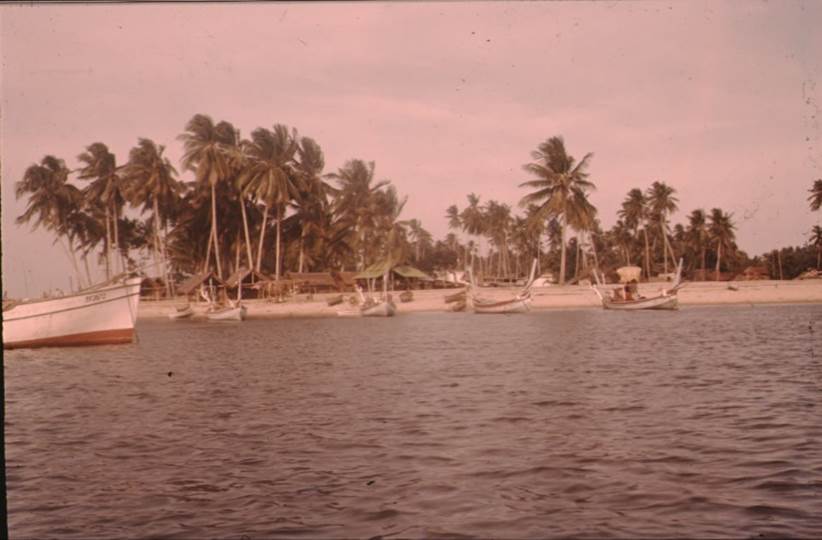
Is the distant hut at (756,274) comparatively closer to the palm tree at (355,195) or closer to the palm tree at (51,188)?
the palm tree at (355,195)

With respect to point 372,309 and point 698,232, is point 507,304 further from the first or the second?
point 698,232

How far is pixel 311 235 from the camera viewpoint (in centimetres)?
8769

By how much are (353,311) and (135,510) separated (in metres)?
57.8

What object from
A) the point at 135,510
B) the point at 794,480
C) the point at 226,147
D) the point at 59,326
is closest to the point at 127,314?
the point at 59,326

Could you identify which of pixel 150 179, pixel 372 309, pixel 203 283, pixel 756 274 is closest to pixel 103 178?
pixel 150 179

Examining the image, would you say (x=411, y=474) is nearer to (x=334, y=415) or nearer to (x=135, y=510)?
(x=135, y=510)

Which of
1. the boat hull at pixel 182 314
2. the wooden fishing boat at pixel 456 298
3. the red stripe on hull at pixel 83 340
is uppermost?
the wooden fishing boat at pixel 456 298

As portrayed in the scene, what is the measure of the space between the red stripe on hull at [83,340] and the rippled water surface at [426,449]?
10.2 m

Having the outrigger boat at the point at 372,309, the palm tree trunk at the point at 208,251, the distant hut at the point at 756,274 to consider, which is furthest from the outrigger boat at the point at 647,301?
the palm tree trunk at the point at 208,251

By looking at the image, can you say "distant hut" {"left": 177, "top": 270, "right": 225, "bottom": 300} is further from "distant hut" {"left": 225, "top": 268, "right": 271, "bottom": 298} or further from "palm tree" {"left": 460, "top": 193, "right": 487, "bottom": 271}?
"palm tree" {"left": 460, "top": 193, "right": 487, "bottom": 271}

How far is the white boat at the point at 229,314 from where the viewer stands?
65.2m

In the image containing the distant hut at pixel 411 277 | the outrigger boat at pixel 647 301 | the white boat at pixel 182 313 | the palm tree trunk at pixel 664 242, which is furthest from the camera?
the palm tree trunk at pixel 664 242

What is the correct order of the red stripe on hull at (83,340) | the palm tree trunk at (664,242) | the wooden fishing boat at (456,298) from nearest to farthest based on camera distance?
the red stripe on hull at (83,340)
the wooden fishing boat at (456,298)
the palm tree trunk at (664,242)

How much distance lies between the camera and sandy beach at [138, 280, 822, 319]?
214 feet
